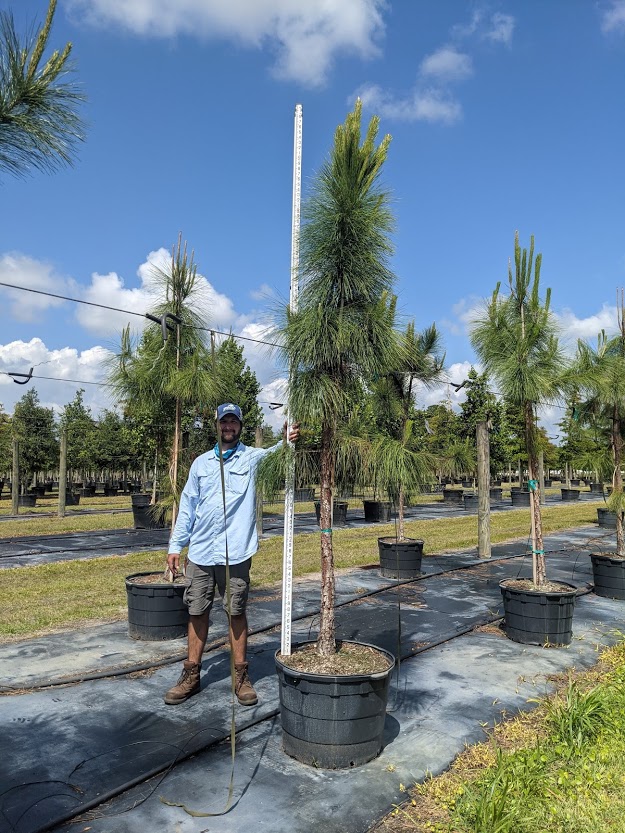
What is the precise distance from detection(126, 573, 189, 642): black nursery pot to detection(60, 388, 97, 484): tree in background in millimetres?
26013

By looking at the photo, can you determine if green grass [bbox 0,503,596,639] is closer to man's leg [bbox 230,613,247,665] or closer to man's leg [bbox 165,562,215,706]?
man's leg [bbox 165,562,215,706]

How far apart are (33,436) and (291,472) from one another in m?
29.0

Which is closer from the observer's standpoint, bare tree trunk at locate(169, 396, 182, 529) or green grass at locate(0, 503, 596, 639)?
bare tree trunk at locate(169, 396, 182, 529)

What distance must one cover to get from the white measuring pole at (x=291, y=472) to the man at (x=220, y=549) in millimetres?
445

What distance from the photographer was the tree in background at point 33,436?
27984mm

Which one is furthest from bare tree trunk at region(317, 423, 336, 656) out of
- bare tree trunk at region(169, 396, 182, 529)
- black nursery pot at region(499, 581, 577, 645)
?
bare tree trunk at region(169, 396, 182, 529)

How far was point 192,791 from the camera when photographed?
271 centimetres

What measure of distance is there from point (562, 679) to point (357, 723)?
215cm

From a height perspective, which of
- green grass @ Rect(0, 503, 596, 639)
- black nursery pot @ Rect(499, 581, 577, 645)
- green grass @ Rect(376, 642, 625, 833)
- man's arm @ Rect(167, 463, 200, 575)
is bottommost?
green grass @ Rect(0, 503, 596, 639)

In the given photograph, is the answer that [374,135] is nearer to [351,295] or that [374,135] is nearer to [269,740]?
[351,295]

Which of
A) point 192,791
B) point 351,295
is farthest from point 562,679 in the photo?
point 351,295

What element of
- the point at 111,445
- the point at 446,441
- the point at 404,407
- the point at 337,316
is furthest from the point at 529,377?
the point at 111,445

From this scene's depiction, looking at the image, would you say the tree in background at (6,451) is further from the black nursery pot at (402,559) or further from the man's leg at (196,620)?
the man's leg at (196,620)

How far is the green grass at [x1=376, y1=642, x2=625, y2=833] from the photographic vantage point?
242 cm
